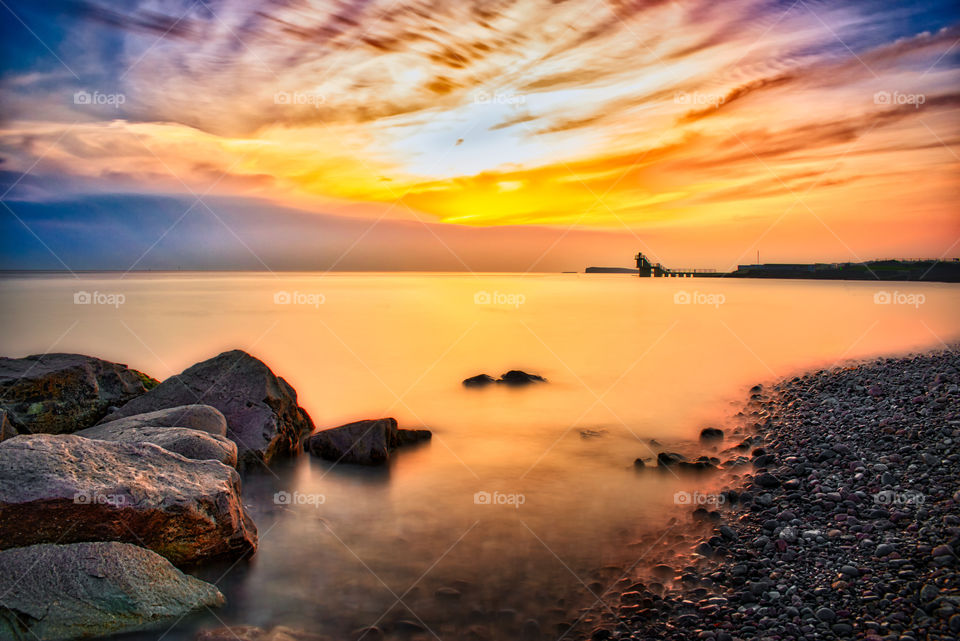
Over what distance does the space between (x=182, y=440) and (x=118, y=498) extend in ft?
6.98

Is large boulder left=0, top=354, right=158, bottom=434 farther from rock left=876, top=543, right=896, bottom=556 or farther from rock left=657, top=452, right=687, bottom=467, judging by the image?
rock left=876, top=543, right=896, bottom=556

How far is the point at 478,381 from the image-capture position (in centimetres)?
1897

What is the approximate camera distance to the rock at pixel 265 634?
18.2 ft

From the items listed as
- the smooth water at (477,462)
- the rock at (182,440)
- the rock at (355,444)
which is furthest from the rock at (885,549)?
the rock at (182,440)

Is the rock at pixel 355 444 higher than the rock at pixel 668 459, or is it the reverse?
the rock at pixel 355 444

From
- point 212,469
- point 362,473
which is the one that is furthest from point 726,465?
point 212,469

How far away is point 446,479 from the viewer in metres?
10.6

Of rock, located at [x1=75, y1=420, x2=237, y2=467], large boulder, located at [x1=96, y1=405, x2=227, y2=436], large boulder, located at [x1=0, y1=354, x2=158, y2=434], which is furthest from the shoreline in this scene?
large boulder, located at [x1=0, y1=354, x2=158, y2=434]

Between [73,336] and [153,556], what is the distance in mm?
30094

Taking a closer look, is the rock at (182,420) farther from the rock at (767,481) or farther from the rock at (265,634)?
the rock at (767,481)

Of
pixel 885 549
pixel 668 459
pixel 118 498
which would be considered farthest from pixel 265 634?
pixel 668 459

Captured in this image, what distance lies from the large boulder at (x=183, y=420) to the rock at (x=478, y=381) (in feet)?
32.9

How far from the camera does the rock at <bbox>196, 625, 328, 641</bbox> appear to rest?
18.2 feet

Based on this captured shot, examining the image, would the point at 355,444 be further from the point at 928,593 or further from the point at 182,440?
the point at 928,593
